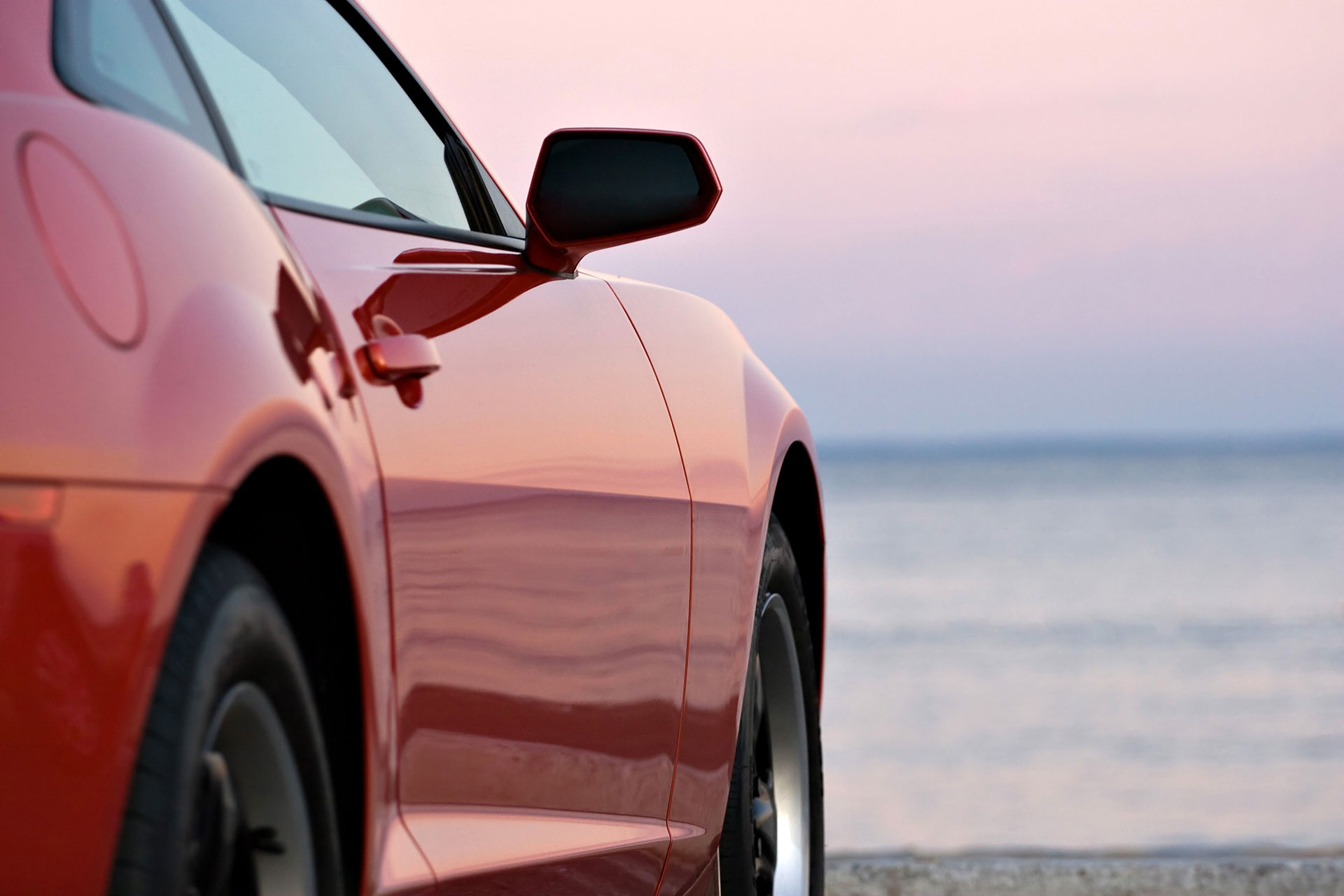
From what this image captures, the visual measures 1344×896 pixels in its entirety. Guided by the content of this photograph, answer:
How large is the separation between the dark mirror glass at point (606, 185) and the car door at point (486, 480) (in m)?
0.10

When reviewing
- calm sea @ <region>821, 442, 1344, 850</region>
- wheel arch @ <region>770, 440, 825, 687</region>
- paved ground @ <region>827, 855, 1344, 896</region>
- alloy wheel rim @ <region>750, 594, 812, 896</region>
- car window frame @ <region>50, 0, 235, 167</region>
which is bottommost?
calm sea @ <region>821, 442, 1344, 850</region>

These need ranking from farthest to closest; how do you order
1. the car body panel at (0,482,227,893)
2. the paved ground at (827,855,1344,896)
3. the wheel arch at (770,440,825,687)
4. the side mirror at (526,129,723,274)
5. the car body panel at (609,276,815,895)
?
the paved ground at (827,855,1344,896) → the wheel arch at (770,440,825,687) → the car body panel at (609,276,815,895) → the side mirror at (526,129,723,274) → the car body panel at (0,482,227,893)

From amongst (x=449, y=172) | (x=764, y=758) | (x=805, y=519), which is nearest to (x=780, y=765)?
(x=764, y=758)

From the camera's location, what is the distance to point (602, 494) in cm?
236

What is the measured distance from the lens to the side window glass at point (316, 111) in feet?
6.77

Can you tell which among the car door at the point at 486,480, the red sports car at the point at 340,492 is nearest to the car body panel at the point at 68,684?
the red sports car at the point at 340,492

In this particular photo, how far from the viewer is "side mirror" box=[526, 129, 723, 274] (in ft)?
8.23

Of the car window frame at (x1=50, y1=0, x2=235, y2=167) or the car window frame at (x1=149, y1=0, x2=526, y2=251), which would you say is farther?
the car window frame at (x1=149, y1=0, x2=526, y2=251)

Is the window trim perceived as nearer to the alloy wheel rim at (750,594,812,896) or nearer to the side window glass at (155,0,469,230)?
the side window glass at (155,0,469,230)

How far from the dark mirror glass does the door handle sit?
64 centimetres

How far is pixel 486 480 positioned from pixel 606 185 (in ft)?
2.30

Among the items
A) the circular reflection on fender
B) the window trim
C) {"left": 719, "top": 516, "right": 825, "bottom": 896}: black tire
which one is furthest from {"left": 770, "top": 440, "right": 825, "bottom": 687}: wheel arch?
the circular reflection on fender

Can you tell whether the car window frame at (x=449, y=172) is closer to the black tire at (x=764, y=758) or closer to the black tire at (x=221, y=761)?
the black tire at (x=221, y=761)

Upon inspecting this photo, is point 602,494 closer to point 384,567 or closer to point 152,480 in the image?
point 384,567
